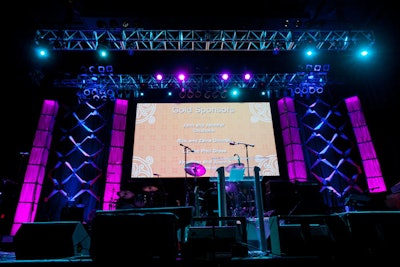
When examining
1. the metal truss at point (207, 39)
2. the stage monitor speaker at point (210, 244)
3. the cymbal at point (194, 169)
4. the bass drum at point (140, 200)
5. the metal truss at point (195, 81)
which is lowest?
the stage monitor speaker at point (210, 244)

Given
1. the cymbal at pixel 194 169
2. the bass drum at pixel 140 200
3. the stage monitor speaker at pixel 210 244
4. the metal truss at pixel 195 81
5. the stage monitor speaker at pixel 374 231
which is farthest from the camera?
the metal truss at pixel 195 81

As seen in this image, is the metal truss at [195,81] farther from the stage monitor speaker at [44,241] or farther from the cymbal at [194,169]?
the stage monitor speaker at [44,241]

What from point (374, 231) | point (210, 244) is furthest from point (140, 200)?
point (374, 231)

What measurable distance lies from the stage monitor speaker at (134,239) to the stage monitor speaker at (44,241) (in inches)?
32.3

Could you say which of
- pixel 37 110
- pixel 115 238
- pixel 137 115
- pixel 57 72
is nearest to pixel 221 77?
pixel 137 115

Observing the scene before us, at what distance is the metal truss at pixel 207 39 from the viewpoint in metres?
7.11

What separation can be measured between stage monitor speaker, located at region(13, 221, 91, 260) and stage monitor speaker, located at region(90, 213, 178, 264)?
821mm

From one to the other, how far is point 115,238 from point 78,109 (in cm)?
707

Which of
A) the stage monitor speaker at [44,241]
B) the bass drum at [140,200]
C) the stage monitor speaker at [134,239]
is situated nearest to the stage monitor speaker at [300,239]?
the stage monitor speaker at [134,239]

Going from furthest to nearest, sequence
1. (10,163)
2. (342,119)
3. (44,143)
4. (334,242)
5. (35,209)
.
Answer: (342,119) → (44,143) → (35,209) → (10,163) → (334,242)

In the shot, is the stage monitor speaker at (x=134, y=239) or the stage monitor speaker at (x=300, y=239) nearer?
the stage monitor speaker at (x=134, y=239)

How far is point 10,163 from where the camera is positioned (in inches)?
266

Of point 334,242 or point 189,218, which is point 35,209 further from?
point 334,242

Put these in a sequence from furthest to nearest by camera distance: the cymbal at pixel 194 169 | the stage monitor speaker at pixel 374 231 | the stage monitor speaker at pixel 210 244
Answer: the cymbal at pixel 194 169 → the stage monitor speaker at pixel 210 244 → the stage monitor speaker at pixel 374 231
